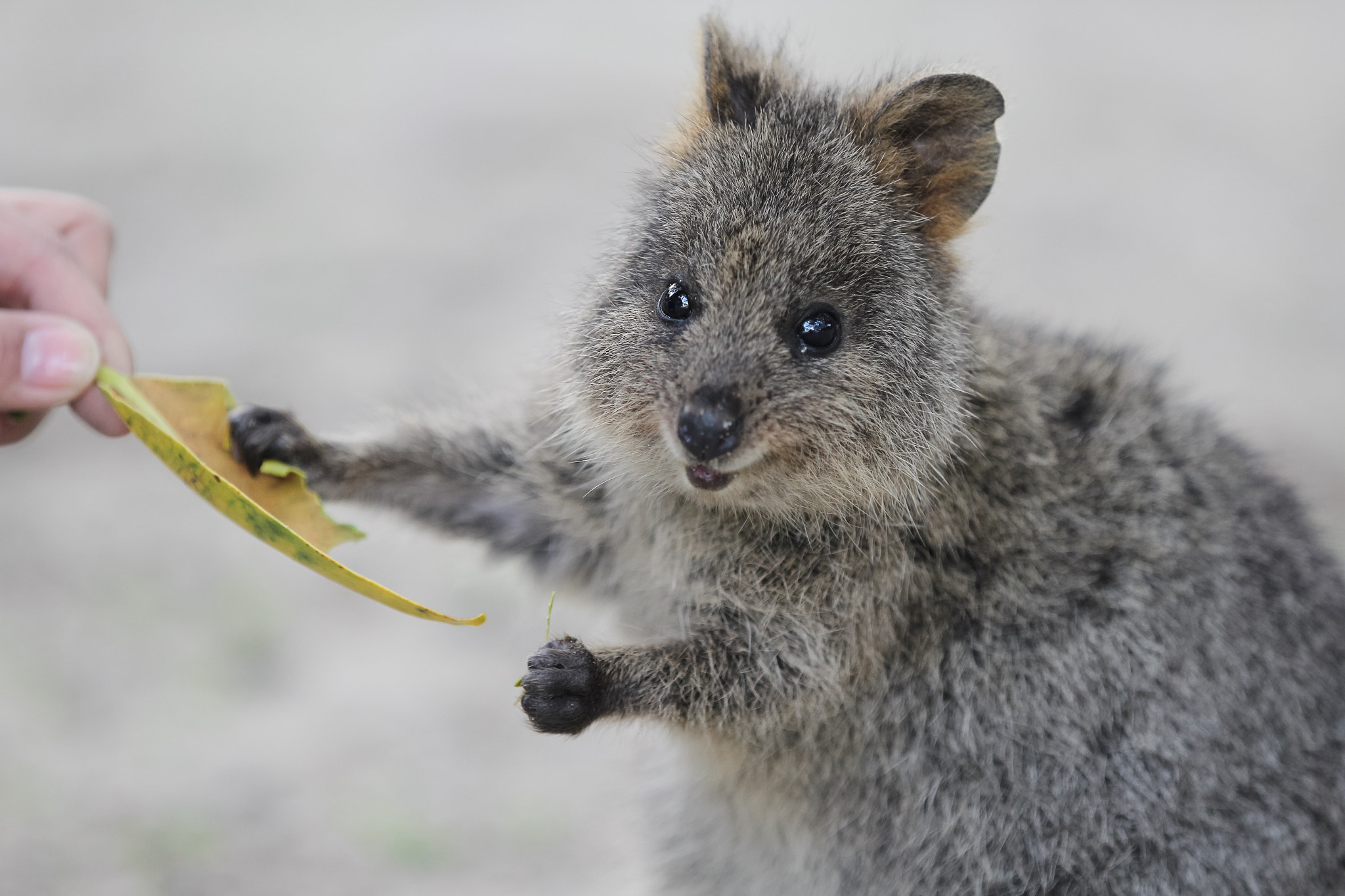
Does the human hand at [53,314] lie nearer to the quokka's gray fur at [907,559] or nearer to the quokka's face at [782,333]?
the quokka's gray fur at [907,559]

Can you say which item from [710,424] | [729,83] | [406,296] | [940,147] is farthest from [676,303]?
[406,296]

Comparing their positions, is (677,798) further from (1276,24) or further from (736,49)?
(1276,24)

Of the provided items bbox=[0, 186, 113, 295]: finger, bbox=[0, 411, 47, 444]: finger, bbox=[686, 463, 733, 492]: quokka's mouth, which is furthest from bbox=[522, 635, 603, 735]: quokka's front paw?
bbox=[0, 186, 113, 295]: finger

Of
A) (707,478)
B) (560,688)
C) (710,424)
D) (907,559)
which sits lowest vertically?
(560,688)

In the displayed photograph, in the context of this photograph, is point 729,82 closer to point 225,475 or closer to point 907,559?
point 907,559

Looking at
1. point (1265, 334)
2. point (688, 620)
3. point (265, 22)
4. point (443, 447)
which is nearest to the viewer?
point (688, 620)

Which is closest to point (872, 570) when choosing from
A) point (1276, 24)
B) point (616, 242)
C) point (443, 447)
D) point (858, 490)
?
point (858, 490)

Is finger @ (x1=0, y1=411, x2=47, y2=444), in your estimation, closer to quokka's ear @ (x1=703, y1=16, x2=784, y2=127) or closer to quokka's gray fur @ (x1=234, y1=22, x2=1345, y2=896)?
quokka's gray fur @ (x1=234, y1=22, x2=1345, y2=896)
